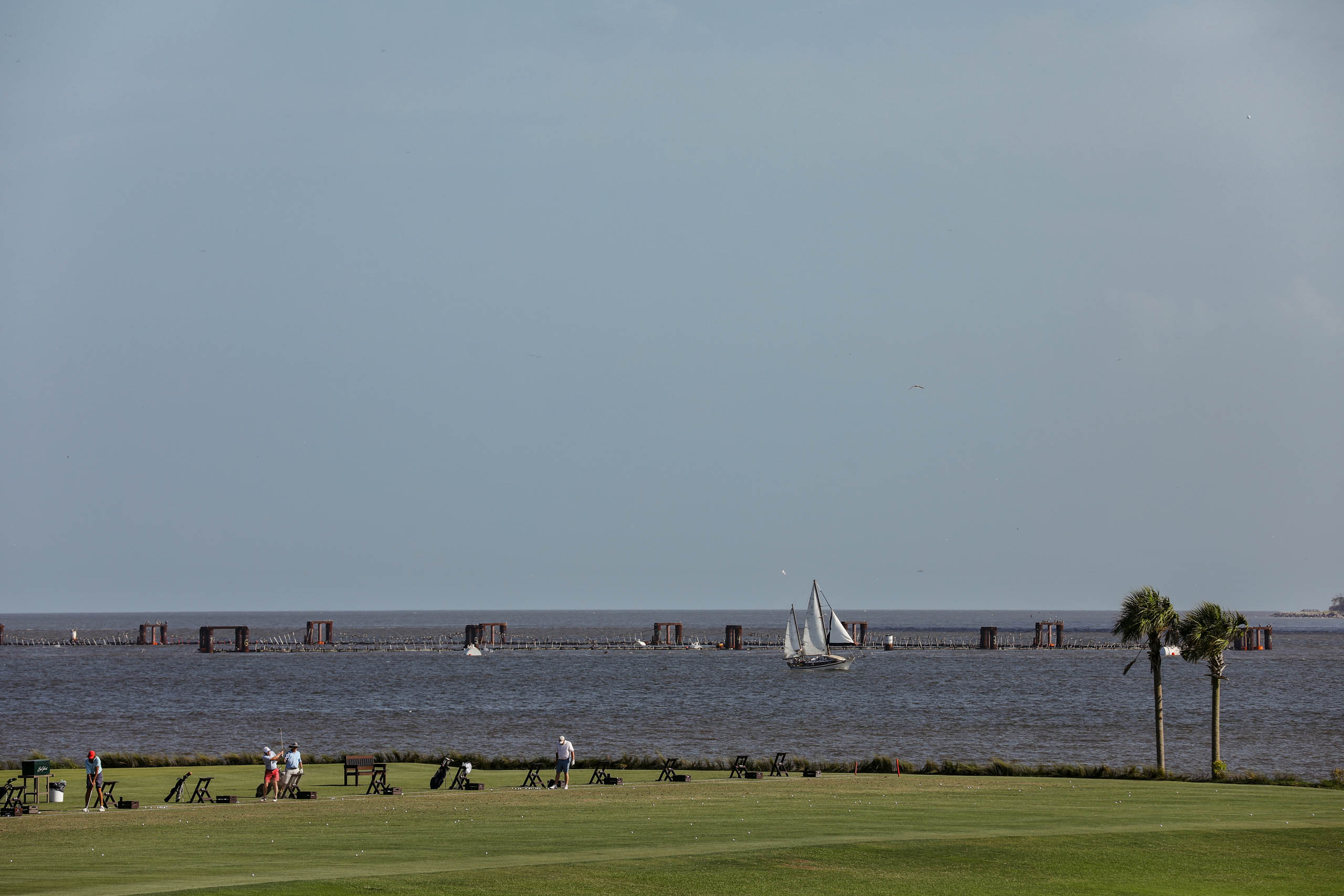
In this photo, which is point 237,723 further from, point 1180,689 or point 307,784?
point 1180,689

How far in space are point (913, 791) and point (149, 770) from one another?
28852 millimetres

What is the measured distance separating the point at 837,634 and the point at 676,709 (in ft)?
247

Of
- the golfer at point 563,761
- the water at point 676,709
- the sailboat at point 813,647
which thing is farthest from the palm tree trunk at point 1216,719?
the sailboat at point 813,647

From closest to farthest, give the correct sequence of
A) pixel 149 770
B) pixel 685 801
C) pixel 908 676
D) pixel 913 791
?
1. pixel 685 801
2. pixel 913 791
3. pixel 149 770
4. pixel 908 676

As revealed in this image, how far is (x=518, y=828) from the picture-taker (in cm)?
2928

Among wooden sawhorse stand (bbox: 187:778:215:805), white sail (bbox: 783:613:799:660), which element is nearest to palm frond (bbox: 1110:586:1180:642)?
wooden sawhorse stand (bbox: 187:778:215:805)

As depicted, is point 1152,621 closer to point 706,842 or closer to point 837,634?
point 706,842

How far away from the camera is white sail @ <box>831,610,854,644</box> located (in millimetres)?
165375

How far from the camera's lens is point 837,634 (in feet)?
553

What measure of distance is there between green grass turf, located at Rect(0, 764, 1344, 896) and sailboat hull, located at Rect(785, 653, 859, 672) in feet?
384

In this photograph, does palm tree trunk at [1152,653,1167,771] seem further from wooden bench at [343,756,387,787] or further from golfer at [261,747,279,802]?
golfer at [261,747,279,802]

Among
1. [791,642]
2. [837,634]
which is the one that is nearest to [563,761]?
[791,642]

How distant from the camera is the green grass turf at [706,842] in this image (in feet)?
73.6

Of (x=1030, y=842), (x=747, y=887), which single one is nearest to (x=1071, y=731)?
(x=1030, y=842)
